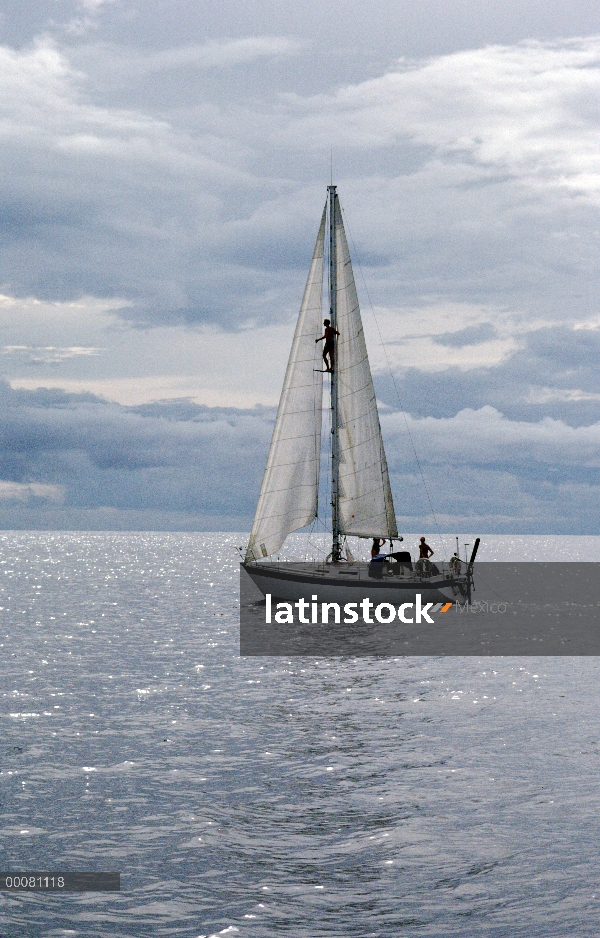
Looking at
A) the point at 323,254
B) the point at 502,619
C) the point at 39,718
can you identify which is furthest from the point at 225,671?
the point at 502,619

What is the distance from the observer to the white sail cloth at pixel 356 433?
171 ft

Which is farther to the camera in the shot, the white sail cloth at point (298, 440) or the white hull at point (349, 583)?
the white sail cloth at point (298, 440)

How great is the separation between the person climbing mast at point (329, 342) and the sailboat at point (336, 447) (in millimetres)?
148

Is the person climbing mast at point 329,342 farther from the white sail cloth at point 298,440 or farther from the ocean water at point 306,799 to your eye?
the ocean water at point 306,799

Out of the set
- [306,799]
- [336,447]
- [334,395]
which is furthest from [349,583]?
[306,799]

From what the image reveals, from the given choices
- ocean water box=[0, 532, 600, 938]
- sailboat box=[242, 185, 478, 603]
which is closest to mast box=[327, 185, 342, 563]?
sailboat box=[242, 185, 478, 603]

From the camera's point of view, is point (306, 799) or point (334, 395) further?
point (334, 395)

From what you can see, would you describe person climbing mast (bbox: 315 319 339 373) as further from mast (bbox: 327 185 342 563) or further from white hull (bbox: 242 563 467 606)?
white hull (bbox: 242 563 467 606)

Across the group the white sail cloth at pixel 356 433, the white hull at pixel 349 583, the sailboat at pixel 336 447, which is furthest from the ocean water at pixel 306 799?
the white sail cloth at pixel 356 433

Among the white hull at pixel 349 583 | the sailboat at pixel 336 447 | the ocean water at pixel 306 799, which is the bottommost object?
the ocean water at pixel 306 799

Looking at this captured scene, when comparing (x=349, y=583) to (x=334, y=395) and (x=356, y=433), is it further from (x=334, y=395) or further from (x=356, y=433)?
(x=334, y=395)

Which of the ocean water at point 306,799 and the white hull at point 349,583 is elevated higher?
the white hull at point 349,583

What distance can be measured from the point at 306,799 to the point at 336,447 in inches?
1349

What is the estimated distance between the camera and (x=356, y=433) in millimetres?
52188
